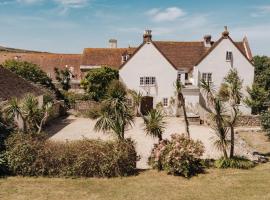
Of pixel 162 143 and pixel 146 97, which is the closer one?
pixel 162 143

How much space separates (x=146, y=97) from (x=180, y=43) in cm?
1152

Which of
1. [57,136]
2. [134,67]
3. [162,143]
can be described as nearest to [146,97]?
[134,67]

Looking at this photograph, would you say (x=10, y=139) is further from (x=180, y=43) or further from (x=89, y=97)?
(x=180, y=43)

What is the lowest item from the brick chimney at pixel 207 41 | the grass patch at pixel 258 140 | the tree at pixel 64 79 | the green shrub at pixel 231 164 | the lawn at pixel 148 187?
the lawn at pixel 148 187

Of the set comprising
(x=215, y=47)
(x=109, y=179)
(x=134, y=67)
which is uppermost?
(x=215, y=47)

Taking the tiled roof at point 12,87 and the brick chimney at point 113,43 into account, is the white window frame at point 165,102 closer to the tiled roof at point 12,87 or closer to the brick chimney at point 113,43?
the tiled roof at point 12,87

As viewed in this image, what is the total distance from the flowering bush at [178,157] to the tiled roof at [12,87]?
46.8ft

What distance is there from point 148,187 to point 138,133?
15.5 m

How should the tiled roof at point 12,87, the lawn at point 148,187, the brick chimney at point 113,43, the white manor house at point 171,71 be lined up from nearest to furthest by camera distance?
the lawn at point 148,187
the tiled roof at point 12,87
the white manor house at point 171,71
the brick chimney at point 113,43

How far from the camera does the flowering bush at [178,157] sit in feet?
58.4

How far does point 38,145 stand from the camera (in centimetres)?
1791

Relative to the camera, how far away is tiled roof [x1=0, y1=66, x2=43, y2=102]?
2830cm

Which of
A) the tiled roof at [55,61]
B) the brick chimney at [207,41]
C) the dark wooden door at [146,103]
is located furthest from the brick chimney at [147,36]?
the tiled roof at [55,61]

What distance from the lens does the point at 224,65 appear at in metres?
42.1
